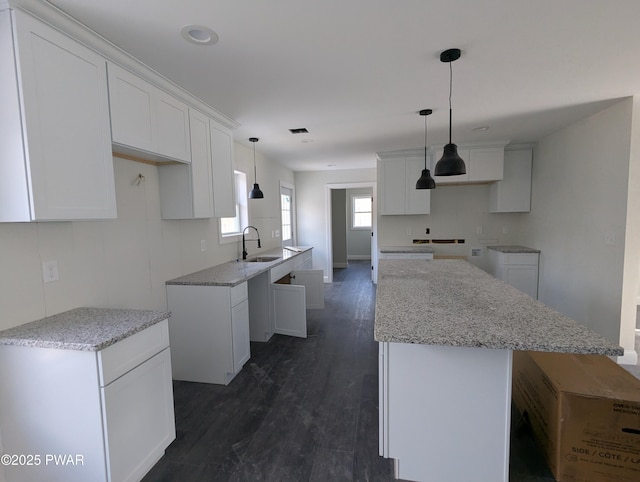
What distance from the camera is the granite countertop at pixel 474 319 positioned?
4.05 ft

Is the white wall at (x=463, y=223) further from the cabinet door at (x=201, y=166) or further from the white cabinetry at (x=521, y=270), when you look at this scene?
the cabinet door at (x=201, y=166)

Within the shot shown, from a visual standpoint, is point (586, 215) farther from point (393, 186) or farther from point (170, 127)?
point (170, 127)

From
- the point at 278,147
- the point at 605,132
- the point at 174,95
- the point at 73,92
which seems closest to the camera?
the point at 73,92

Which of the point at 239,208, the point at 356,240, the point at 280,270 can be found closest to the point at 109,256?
the point at 280,270

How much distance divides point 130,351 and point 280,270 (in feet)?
7.59

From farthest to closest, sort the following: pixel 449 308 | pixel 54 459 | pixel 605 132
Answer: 1. pixel 605 132
2. pixel 449 308
3. pixel 54 459

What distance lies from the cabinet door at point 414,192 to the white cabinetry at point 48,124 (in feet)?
13.3

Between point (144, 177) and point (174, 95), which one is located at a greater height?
point (174, 95)

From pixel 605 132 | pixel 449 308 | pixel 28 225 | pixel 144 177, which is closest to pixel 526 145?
pixel 605 132

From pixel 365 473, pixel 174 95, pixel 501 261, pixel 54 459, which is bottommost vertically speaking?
pixel 365 473

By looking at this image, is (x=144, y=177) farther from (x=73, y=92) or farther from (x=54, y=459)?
(x=54, y=459)

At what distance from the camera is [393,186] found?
4879 mm

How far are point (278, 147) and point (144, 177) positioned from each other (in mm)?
2161

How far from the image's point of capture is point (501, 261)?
4289mm
